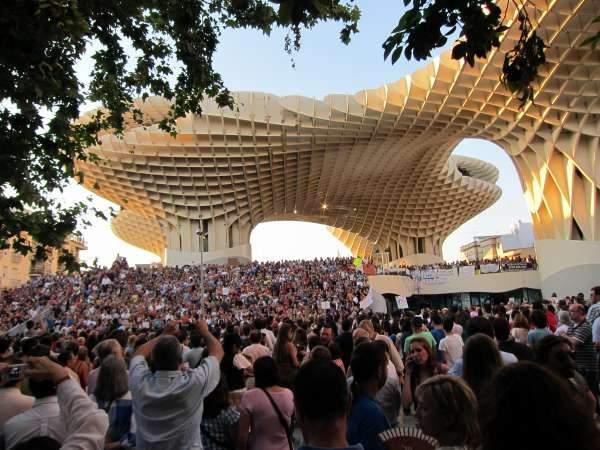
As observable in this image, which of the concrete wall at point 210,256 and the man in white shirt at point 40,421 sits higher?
the concrete wall at point 210,256

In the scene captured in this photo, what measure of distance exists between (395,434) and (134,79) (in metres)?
7.71

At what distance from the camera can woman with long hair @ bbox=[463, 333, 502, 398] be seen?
11.2ft

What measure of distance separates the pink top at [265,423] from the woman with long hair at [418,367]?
67.6 inches

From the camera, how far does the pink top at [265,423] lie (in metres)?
3.33

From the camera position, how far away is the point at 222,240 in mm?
47375

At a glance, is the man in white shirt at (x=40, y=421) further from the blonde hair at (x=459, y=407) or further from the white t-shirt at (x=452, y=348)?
the white t-shirt at (x=452, y=348)

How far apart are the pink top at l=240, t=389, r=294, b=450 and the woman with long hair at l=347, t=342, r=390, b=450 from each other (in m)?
0.57

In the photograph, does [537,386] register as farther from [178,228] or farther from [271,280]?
[178,228]

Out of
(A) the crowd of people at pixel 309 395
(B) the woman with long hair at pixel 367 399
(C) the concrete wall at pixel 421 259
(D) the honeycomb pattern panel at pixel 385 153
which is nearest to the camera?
(A) the crowd of people at pixel 309 395

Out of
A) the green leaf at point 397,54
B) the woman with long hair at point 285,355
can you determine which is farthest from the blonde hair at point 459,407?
the woman with long hair at point 285,355

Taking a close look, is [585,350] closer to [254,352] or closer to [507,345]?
[507,345]

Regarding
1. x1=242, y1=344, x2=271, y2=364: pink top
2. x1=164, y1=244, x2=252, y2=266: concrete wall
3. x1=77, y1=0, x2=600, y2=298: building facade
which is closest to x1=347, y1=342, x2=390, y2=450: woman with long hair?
x1=242, y1=344, x2=271, y2=364: pink top

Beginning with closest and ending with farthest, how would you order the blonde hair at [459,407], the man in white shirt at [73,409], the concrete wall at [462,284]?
1. the blonde hair at [459,407]
2. the man in white shirt at [73,409]
3. the concrete wall at [462,284]

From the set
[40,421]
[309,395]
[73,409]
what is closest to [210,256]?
[40,421]
